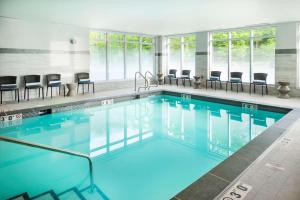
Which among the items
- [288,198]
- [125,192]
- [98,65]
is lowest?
[125,192]

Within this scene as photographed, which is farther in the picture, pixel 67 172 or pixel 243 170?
pixel 67 172

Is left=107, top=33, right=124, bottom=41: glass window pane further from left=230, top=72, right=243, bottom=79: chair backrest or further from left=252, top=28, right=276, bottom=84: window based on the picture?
left=252, top=28, right=276, bottom=84: window

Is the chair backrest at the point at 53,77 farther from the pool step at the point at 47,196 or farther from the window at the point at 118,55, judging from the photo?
the pool step at the point at 47,196

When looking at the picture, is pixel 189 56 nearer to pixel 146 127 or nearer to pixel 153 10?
pixel 153 10

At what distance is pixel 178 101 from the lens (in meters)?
8.98

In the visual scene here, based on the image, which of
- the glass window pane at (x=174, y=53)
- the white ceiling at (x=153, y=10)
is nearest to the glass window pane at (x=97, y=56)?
the white ceiling at (x=153, y=10)

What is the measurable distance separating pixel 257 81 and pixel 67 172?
7206mm

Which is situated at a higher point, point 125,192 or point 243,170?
point 243,170

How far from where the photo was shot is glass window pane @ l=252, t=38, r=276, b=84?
8.73 meters

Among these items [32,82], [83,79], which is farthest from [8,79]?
[83,79]

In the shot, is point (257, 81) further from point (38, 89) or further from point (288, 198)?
point (38, 89)

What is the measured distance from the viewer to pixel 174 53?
12.4 metres

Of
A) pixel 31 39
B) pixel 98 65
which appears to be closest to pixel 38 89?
pixel 31 39

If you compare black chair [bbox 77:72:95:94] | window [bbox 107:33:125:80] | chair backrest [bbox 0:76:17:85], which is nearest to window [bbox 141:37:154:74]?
window [bbox 107:33:125:80]
